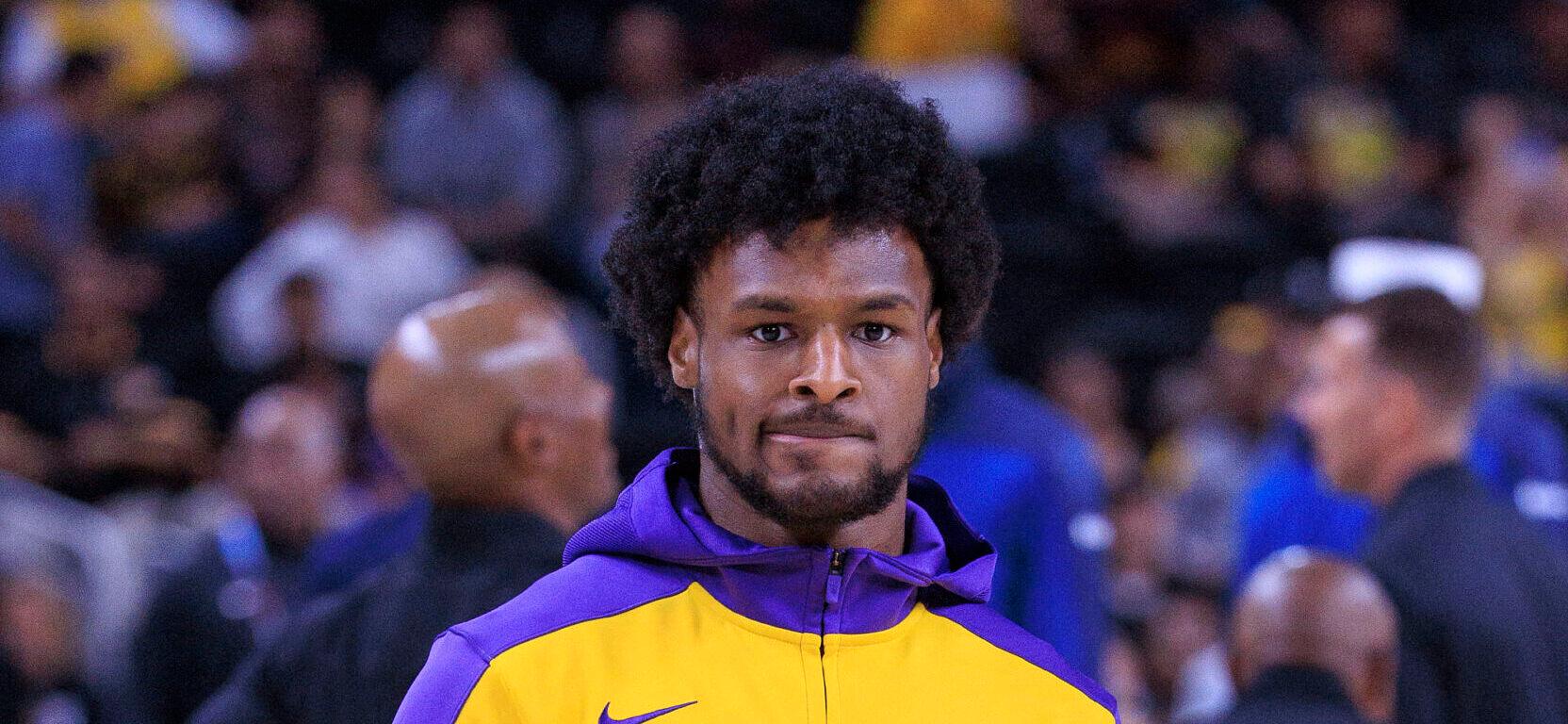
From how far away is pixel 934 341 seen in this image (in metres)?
2.49

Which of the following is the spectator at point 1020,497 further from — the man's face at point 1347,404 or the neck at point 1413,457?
the neck at point 1413,457

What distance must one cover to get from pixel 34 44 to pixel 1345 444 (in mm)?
8546

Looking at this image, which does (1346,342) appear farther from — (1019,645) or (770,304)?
(770,304)

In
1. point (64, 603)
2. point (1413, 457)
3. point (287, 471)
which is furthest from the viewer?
point (64, 603)

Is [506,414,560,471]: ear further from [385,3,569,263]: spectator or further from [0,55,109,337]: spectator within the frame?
[0,55,109,337]: spectator

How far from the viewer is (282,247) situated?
933 cm

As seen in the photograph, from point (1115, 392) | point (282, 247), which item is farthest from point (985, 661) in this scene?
point (282, 247)

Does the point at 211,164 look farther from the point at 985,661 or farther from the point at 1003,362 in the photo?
the point at 985,661

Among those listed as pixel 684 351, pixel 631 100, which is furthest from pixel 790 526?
pixel 631 100

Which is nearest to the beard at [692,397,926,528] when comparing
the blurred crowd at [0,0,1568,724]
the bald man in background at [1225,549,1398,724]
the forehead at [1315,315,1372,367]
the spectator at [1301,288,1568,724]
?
the bald man in background at [1225,549,1398,724]

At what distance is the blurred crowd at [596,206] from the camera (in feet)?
23.8

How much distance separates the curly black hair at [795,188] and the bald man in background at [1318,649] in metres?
1.32

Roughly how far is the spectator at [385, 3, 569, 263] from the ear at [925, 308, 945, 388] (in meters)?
7.37

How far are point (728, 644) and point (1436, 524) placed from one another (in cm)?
209
